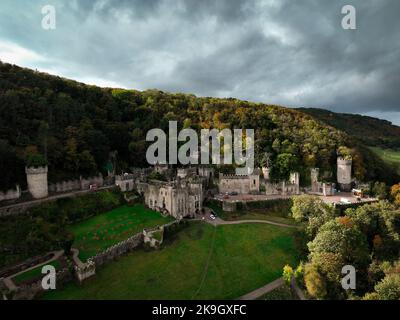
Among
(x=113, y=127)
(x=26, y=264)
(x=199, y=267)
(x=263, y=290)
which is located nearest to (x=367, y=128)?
(x=113, y=127)

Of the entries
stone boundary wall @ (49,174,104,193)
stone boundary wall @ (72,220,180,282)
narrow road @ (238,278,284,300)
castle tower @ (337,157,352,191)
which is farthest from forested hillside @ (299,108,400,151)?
stone boundary wall @ (72,220,180,282)

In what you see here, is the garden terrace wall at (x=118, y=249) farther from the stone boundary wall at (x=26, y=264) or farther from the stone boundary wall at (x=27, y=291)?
the stone boundary wall at (x=26, y=264)

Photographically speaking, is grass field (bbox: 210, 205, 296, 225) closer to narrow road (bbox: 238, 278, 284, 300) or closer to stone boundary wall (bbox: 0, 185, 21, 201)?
narrow road (bbox: 238, 278, 284, 300)

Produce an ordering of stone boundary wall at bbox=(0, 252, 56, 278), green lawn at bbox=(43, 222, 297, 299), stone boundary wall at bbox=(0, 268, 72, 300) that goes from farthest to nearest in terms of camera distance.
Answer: green lawn at bbox=(43, 222, 297, 299), stone boundary wall at bbox=(0, 252, 56, 278), stone boundary wall at bbox=(0, 268, 72, 300)

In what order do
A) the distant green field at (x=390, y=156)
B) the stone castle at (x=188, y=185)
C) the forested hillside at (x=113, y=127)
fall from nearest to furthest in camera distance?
the stone castle at (x=188, y=185) → the forested hillside at (x=113, y=127) → the distant green field at (x=390, y=156)

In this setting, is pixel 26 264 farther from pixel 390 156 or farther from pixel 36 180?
pixel 390 156

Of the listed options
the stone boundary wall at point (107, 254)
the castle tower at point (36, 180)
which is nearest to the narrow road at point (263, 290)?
the stone boundary wall at point (107, 254)
